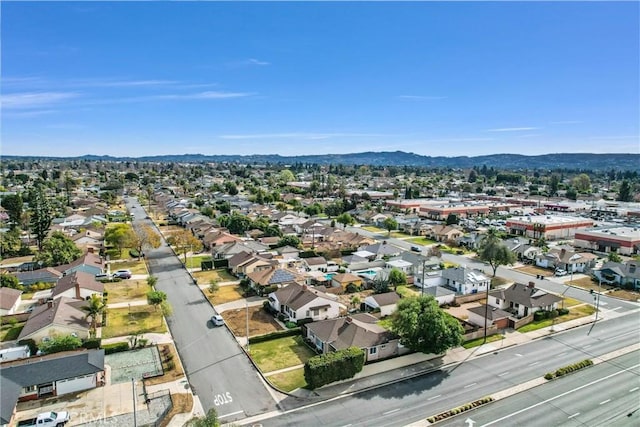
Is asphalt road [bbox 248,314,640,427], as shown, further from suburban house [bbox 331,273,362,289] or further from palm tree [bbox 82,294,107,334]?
palm tree [bbox 82,294,107,334]

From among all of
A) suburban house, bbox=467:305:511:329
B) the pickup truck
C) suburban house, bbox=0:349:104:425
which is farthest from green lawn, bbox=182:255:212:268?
suburban house, bbox=467:305:511:329

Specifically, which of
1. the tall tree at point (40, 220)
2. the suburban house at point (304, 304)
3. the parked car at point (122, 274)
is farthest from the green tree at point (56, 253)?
the suburban house at point (304, 304)

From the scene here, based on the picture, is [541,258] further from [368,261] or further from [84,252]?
[84,252]

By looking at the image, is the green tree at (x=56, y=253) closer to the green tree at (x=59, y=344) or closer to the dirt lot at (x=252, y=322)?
the green tree at (x=59, y=344)

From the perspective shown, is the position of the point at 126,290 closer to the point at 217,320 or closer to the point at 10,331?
the point at 10,331

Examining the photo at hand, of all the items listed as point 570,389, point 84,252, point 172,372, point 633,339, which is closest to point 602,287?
point 633,339

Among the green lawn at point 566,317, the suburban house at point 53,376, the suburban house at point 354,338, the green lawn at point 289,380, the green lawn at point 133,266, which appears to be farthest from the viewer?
the green lawn at point 133,266
